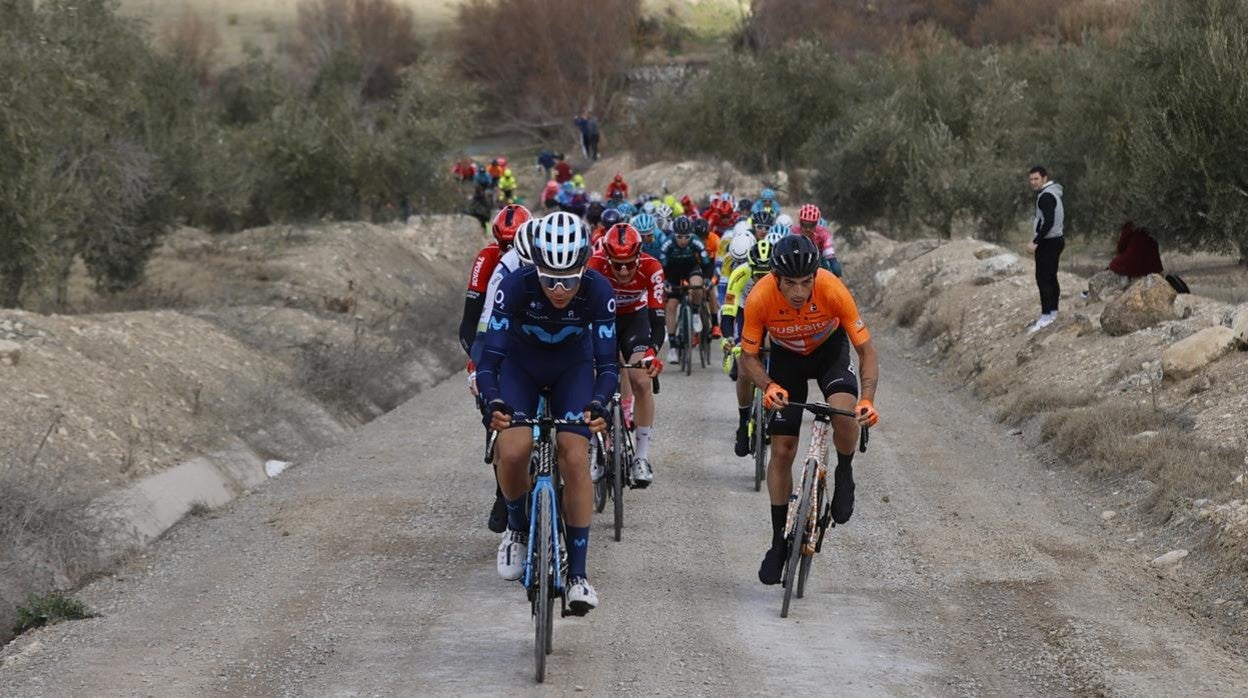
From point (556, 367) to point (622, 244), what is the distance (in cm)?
386

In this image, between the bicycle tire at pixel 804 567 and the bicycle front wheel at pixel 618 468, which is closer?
the bicycle tire at pixel 804 567

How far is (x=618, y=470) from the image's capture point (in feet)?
36.5

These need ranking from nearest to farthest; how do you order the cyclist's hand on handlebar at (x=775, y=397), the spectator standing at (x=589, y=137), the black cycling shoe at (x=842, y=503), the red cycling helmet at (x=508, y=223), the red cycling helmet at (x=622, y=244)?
1. the cyclist's hand on handlebar at (x=775, y=397)
2. the black cycling shoe at (x=842, y=503)
3. the red cycling helmet at (x=508, y=223)
4. the red cycling helmet at (x=622, y=244)
5. the spectator standing at (x=589, y=137)

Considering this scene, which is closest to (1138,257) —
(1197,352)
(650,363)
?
(1197,352)

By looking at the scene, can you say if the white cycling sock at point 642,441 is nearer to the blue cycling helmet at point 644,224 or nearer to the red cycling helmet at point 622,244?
the red cycling helmet at point 622,244

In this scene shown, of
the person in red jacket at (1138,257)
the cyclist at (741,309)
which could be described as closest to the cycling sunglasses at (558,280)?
the cyclist at (741,309)

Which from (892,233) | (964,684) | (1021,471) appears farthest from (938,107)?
(964,684)

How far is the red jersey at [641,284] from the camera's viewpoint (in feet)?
40.4

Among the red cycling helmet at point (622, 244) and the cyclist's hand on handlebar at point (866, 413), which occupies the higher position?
the red cycling helmet at point (622, 244)

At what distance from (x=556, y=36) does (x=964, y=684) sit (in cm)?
7500

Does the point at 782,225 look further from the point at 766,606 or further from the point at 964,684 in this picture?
the point at 964,684

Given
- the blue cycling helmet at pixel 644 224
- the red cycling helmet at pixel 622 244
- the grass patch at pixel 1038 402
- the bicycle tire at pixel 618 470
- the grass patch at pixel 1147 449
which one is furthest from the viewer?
the blue cycling helmet at pixel 644 224

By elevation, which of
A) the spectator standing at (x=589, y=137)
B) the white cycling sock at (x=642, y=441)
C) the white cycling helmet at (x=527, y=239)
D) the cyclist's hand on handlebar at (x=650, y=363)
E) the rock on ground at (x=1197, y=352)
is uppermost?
the white cycling helmet at (x=527, y=239)

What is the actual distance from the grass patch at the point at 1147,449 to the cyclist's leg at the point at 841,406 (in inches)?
126
